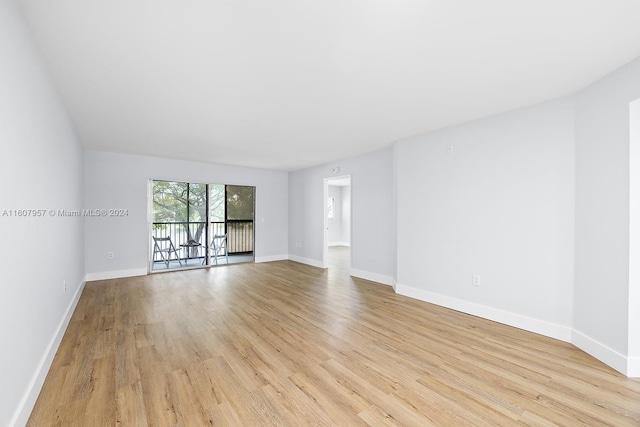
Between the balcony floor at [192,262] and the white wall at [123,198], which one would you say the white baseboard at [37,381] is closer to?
the white wall at [123,198]

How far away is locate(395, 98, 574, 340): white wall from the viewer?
2605 millimetres

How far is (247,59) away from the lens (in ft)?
6.46

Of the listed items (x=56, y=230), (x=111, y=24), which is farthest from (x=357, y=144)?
(x=56, y=230)

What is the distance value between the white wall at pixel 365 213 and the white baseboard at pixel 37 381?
13.3 feet

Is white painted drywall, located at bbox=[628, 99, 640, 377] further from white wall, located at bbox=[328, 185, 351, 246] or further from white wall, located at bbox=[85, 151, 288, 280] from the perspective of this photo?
white wall, located at bbox=[328, 185, 351, 246]

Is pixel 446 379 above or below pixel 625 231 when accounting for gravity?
below

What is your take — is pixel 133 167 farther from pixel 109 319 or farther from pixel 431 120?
pixel 431 120

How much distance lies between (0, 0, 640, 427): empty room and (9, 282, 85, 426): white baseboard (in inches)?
0.8

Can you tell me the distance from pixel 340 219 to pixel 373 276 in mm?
6000

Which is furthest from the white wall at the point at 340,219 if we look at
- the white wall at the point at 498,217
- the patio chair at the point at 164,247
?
the white wall at the point at 498,217

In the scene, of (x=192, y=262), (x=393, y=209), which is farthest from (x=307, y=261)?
(x=192, y=262)

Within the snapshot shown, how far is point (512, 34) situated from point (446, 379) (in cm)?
240

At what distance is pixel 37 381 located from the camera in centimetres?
173

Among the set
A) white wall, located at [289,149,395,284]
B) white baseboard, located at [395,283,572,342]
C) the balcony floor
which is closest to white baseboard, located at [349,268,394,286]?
white wall, located at [289,149,395,284]
